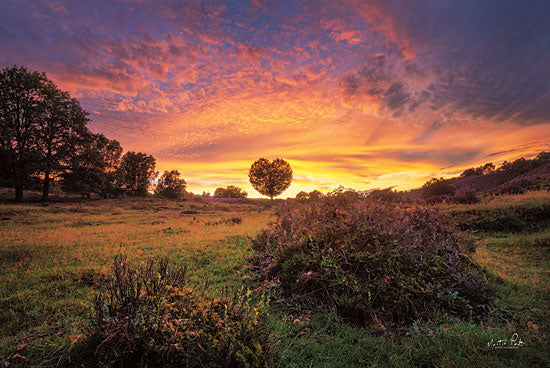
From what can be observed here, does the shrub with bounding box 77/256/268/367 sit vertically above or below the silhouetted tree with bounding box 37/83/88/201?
below

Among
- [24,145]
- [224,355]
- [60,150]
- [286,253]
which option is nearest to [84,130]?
[60,150]

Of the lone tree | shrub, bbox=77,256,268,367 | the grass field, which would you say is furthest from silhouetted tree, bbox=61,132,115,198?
shrub, bbox=77,256,268,367

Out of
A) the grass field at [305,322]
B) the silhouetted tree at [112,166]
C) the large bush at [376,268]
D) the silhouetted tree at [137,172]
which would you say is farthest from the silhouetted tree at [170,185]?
the large bush at [376,268]

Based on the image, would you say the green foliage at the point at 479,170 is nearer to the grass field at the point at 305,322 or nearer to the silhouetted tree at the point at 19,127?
the grass field at the point at 305,322

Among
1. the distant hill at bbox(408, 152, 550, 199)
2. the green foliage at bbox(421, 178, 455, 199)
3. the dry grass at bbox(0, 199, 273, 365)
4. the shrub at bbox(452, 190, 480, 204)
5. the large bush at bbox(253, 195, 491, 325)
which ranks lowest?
the dry grass at bbox(0, 199, 273, 365)

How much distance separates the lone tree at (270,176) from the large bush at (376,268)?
50.5 metres

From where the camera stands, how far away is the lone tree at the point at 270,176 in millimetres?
57156

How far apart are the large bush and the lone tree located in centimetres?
5045

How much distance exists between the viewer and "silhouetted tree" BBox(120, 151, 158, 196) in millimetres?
45312

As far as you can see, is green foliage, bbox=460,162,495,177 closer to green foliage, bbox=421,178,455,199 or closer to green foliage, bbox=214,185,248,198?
green foliage, bbox=421,178,455,199

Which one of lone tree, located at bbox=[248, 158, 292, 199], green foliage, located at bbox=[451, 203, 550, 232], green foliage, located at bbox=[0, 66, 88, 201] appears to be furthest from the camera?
lone tree, located at bbox=[248, 158, 292, 199]

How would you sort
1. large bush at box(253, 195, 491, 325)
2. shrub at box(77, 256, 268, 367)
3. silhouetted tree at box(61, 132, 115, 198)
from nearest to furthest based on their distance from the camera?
shrub at box(77, 256, 268, 367)
large bush at box(253, 195, 491, 325)
silhouetted tree at box(61, 132, 115, 198)

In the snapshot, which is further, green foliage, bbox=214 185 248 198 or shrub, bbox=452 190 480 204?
green foliage, bbox=214 185 248 198

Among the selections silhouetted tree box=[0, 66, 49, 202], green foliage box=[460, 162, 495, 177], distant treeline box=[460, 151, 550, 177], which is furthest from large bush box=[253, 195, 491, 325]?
green foliage box=[460, 162, 495, 177]
